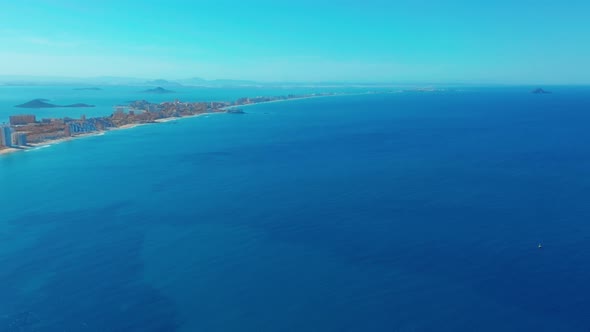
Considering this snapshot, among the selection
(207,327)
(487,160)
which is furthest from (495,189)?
(207,327)

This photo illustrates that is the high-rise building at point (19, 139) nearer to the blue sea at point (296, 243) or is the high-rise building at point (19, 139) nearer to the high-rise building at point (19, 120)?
the blue sea at point (296, 243)

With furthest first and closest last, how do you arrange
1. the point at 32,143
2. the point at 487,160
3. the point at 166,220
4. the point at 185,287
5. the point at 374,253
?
1. the point at 32,143
2. the point at 487,160
3. the point at 166,220
4. the point at 374,253
5. the point at 185,287

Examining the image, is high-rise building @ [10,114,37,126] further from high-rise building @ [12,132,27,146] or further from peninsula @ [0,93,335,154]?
high-rise building @ [12,132,27,146]

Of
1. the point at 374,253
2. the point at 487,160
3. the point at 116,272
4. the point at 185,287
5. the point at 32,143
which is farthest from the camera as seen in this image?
the point at 32,143

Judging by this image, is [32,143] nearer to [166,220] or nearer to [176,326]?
[166,220]

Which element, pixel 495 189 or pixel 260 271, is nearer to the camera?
pixel 260 271

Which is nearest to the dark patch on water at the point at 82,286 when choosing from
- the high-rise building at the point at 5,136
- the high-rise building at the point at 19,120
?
the high-rise building at the point at 5,136
